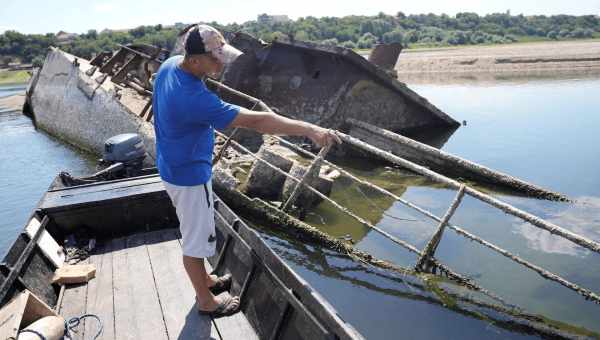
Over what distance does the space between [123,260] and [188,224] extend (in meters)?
1.84

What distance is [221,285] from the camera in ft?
13.0

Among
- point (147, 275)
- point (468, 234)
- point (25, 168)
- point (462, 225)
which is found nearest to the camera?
point (147, 275)

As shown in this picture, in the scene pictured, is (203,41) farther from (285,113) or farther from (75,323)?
(285,113)

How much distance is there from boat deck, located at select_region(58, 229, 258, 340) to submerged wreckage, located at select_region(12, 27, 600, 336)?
101 inches

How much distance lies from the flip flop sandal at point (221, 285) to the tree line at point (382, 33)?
5872cm

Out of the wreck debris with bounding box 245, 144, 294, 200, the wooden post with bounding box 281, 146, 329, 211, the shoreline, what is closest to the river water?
the wooden post with bounding box 281, 146, 329, 211

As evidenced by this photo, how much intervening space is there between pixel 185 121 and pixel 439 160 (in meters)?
8.41

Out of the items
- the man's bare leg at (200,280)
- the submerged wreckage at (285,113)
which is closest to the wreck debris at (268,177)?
the submerged wreckage at (285,113)

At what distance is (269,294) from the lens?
346 cm

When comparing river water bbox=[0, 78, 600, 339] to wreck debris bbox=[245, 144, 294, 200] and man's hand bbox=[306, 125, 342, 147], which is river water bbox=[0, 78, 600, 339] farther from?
man's hand bbox=[306, 125, 342, 147]

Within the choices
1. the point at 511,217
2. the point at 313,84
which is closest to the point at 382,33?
the point at 313,84

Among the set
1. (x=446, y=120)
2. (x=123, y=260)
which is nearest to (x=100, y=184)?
(x=123, y=260)

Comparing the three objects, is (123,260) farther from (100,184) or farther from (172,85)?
(172,85)

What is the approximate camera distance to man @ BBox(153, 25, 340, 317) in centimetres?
276
